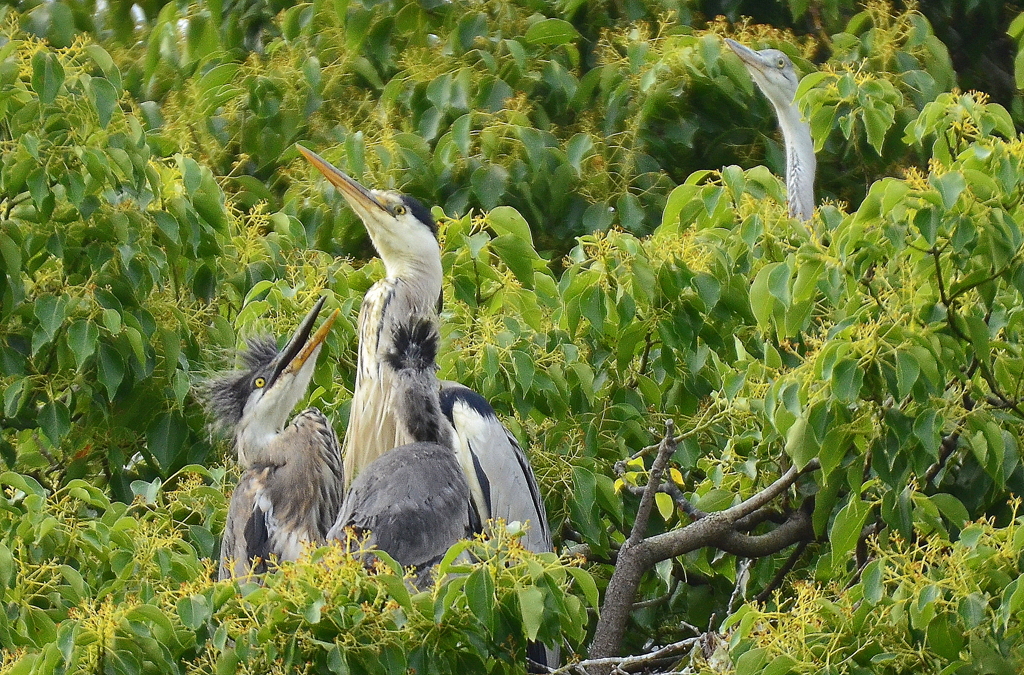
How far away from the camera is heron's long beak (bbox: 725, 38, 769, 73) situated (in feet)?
18.6

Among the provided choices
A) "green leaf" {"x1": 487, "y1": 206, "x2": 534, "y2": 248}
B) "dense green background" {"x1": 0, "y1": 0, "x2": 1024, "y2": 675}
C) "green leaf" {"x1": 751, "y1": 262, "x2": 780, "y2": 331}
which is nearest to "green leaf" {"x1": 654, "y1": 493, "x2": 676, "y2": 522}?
"dense green background" {"x1": 0, "y1": 0, "x2": 1024, "y2": 675}

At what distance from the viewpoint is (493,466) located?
4.29 meters

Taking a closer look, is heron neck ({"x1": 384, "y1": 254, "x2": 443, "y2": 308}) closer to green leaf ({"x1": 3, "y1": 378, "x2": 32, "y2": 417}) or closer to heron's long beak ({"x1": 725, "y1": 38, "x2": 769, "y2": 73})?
green leaf ({"x1": 3, "y1": 378, "x2": 32, "y2": 417})

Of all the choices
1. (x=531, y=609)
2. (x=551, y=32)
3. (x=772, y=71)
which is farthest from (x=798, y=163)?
(x=531, y=609)

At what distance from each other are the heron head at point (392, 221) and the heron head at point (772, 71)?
5.03 ft

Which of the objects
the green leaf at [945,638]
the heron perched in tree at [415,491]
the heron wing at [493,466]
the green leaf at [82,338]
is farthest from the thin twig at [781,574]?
the green leaf at [82,338]

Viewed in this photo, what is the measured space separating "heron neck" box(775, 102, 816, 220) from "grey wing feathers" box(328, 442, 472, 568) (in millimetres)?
2585

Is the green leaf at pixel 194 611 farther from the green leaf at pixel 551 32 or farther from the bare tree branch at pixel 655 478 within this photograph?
the green leaf at pixel 551 32

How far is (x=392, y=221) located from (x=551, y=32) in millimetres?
1135

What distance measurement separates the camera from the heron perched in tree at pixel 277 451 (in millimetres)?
4297

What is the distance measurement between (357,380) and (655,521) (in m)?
0.99

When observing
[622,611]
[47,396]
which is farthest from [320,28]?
[622,611]

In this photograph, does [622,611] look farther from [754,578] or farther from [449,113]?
[449,113]

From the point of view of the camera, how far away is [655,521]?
13.8 feet
